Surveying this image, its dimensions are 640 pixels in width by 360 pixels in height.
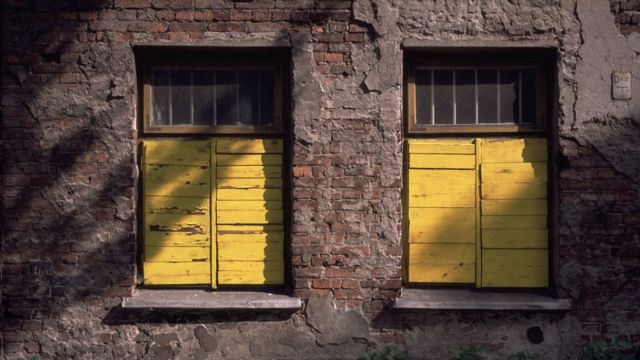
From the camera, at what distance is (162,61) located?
5.43 meters

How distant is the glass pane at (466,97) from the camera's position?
5.41m

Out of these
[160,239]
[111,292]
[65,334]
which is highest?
[160,239]

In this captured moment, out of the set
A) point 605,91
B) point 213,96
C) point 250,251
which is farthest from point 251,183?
point 605,91

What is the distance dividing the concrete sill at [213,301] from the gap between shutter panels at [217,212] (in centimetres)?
14

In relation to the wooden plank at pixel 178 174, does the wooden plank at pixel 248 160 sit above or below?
above

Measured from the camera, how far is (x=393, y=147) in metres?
5.21

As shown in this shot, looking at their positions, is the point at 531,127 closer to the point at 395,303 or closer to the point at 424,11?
Result: the point at 424,11

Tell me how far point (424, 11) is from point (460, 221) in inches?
→ 65.6

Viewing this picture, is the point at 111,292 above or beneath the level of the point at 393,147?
beneath

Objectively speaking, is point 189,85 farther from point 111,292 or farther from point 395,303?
point 395,303

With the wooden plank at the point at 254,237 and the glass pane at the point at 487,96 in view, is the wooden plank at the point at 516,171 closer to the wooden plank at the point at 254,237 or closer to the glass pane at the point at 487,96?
the glass pane at the point at 487,96

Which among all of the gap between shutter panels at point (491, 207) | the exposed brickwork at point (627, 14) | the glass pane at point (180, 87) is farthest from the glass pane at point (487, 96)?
the glass pane at point (180, 87)

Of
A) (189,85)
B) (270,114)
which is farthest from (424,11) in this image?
(189,85)

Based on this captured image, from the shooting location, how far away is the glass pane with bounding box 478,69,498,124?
5.40m
